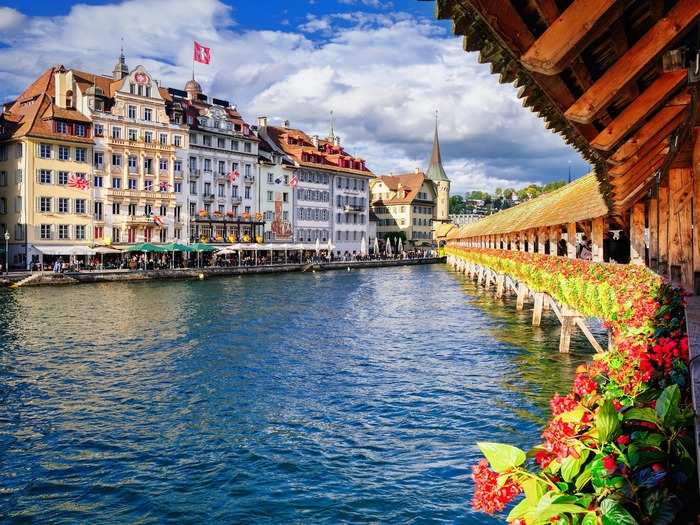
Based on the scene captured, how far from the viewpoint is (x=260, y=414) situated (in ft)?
41.9

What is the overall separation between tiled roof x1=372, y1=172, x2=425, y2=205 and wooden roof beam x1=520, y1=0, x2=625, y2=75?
328ft

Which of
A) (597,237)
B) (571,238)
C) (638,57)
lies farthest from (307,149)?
(638,57)

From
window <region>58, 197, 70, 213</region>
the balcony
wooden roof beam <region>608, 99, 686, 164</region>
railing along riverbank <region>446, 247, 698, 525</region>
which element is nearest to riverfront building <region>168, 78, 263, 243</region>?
the balcony

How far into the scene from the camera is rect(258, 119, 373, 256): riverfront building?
79312mm

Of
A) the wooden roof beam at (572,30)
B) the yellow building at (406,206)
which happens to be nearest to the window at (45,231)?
the wooden roof beam at (572,30)

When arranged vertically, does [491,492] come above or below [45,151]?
below

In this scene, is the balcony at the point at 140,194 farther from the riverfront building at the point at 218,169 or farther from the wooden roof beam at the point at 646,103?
the wooden roof beam at the point at 646,103

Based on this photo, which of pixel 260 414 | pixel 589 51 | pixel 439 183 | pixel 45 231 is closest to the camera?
pixel 589 51

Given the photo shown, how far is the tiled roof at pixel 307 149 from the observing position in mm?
80000

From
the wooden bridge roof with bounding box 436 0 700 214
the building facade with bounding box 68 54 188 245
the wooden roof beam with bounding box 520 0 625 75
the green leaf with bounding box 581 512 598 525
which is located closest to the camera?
the green leaf with bounding box 581 512 598 525

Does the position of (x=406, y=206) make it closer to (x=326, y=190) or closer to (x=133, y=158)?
(x=326, y=190)

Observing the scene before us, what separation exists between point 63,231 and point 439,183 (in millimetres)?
75631

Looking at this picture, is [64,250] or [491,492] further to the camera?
[64,250]

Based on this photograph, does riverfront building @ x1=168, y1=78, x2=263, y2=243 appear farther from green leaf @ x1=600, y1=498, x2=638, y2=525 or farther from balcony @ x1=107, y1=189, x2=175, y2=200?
green leaf @ x1=600, y1=498, x2=638, y2=525
